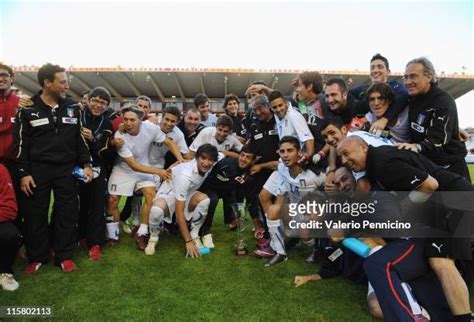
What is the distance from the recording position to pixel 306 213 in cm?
363

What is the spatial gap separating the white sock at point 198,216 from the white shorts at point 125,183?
778mm

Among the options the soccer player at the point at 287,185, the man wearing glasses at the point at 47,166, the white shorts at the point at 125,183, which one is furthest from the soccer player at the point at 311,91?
the man wearing glasses at the point at 47,166

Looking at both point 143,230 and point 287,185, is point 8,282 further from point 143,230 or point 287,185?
point 287,185

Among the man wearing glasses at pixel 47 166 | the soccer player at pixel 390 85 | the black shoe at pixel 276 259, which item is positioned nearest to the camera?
the soccer player at pixel 390 85

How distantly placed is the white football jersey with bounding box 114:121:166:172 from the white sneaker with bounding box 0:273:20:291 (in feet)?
5.87

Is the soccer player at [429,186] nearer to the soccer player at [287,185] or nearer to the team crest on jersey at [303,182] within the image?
the soccer player at [287,185]

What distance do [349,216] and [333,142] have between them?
997 mm

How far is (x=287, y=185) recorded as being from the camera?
3975 millimetres

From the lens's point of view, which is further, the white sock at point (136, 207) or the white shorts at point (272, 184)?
the white sock at point (136, 207)

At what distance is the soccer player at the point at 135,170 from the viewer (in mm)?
4309

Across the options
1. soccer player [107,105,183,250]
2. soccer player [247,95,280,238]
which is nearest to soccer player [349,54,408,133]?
soccer player [247,95,280,238]

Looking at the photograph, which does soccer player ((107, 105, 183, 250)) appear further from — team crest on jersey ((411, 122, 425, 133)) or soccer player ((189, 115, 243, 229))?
team crest on jersey ((411, 122, 425, 133))

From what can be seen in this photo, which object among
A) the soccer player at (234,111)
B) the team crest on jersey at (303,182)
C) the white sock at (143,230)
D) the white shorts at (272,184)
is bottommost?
the white sock at (143,230)

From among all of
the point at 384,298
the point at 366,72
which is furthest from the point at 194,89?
the point at 384,298
